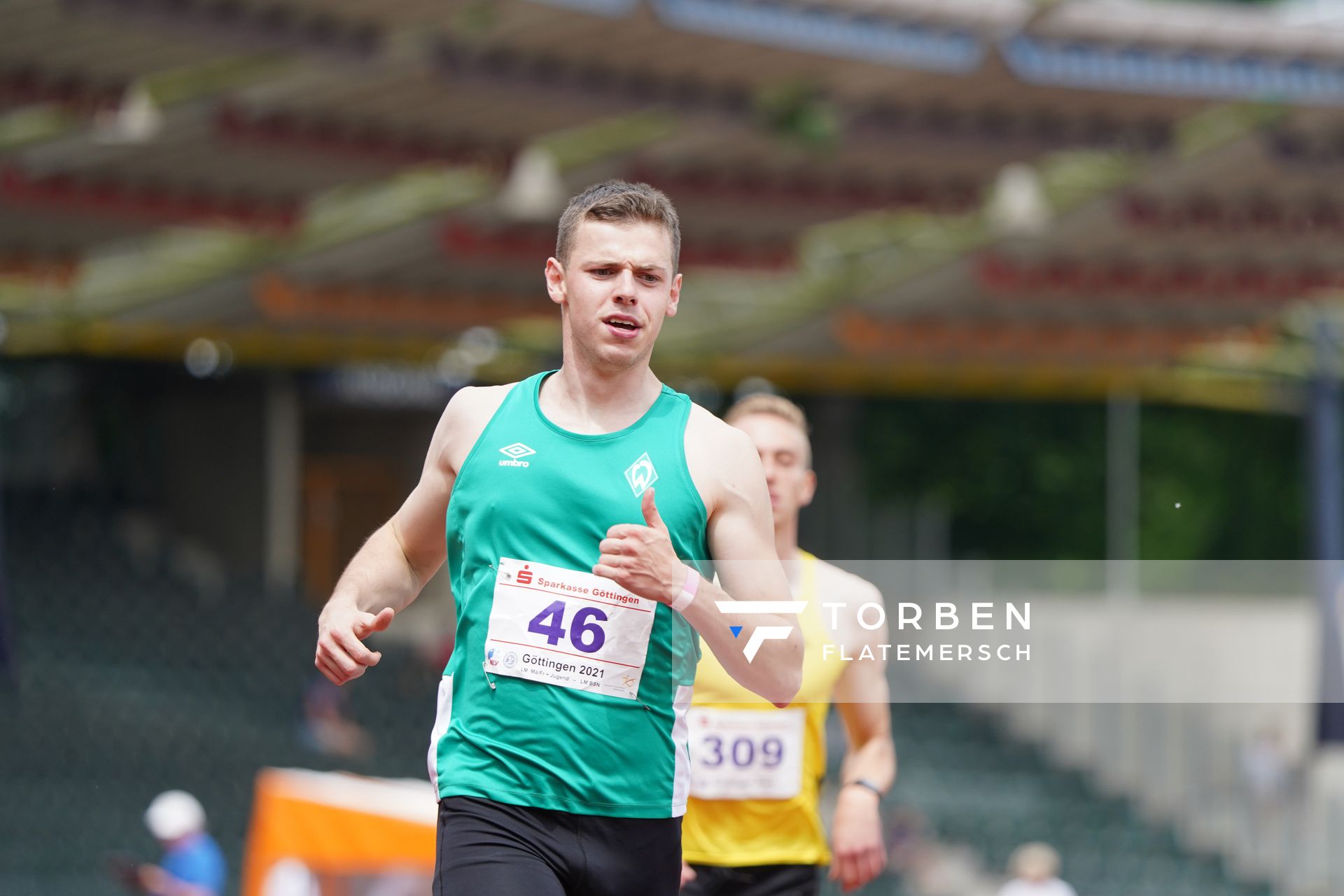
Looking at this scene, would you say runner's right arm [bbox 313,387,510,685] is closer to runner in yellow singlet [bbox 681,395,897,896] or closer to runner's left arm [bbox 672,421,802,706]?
runner's left arm [bbox 672,421,802,706]

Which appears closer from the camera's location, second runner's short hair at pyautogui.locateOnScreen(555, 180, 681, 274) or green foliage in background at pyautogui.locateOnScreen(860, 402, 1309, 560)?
second runner's short hair at pyautogui.locateOnScreen(555, 180, 681, 274)

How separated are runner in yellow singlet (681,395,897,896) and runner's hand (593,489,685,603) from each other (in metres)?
1.69

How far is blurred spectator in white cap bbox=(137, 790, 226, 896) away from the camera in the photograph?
27.4 ft

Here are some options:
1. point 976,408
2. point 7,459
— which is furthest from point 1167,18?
point 7,459

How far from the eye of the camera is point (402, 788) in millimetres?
7504

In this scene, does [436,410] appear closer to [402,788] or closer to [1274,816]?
[1274,816]

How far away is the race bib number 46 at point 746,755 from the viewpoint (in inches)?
164

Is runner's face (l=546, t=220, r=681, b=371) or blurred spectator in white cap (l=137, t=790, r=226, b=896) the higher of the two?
runner's face (l=546, t=220, r=681, b=371)

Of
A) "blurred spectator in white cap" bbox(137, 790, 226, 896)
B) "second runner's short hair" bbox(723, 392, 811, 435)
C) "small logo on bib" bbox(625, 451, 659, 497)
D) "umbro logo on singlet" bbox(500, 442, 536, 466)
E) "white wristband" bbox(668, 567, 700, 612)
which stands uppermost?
"second runner's short hair" bbox(723, 392, 811, 435)

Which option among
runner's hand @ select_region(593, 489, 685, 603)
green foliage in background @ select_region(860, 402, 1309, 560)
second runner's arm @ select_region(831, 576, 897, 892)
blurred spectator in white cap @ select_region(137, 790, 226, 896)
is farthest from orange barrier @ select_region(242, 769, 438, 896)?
green foliage in background @ select_region(860, 402, 1309, 560)

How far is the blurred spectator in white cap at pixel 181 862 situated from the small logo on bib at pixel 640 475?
21.4 ft

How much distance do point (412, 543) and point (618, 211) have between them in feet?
2.37

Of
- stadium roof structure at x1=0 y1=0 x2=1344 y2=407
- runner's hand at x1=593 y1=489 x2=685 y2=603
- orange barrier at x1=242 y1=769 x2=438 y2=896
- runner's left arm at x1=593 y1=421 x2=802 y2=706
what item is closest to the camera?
runner's hand at x1=593 y1=489 x2=685 y2=603

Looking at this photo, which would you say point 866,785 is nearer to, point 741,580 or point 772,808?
point 772,808
